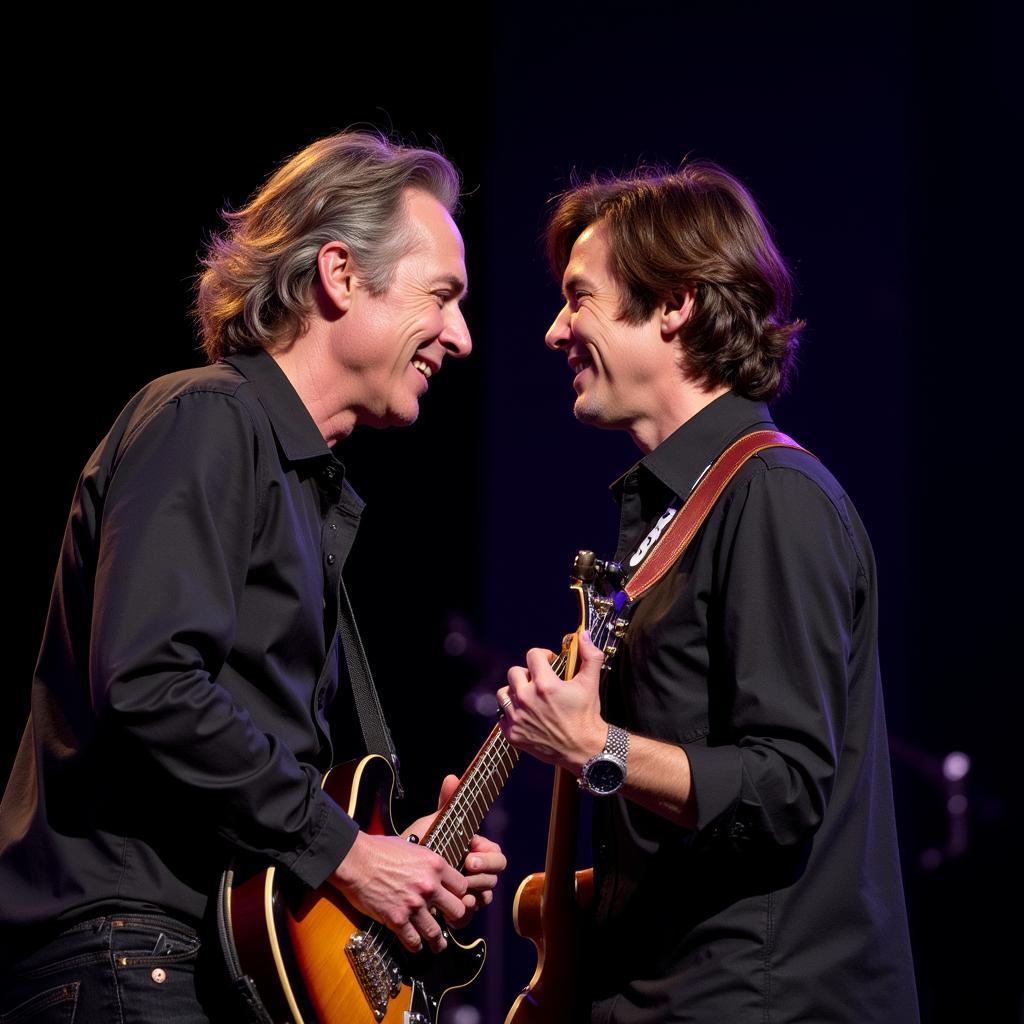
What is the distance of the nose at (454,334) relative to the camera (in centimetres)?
304

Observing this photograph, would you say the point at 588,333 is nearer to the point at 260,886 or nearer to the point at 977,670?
the point at 260,886

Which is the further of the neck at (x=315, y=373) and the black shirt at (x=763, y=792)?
the neck at (x=315, y=373)

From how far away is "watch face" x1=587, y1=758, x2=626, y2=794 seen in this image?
2.21 meters

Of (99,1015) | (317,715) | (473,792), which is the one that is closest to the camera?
(99,1015)

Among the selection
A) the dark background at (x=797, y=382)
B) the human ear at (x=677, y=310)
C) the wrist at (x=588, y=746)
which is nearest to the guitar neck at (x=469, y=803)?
the wrist at (x=588, y=746)

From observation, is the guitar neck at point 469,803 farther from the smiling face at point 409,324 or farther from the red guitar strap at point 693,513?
the smiling face at point 409,324

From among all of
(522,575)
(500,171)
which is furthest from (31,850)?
(500,171)

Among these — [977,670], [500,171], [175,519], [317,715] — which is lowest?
[977,670]

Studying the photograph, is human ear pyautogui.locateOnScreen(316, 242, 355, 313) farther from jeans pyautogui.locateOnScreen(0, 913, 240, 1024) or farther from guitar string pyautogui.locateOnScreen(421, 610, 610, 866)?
jeans pyautogui.locateOnScreen(0, 913, 240, 1024)

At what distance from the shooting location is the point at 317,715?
2.54 metres

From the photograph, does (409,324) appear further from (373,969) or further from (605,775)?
(373,969)

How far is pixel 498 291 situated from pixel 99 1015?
444 cm

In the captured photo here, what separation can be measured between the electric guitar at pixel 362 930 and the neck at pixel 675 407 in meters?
0.57

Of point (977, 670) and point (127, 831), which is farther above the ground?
point (127, 831)
